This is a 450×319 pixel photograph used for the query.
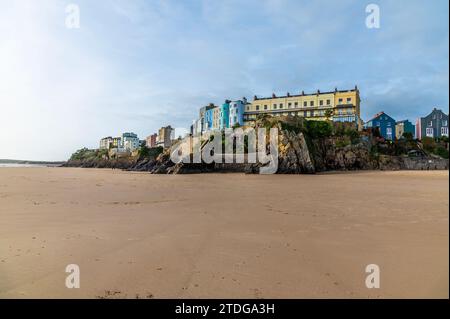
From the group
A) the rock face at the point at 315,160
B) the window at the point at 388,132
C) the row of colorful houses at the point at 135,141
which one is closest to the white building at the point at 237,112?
the rock face at the point at 315,160

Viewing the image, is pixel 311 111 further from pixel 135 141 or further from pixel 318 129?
pixel 135 141

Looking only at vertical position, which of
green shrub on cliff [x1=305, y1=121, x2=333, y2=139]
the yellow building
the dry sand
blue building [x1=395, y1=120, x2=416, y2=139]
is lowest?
the dry sand

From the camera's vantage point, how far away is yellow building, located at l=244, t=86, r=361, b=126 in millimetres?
56906

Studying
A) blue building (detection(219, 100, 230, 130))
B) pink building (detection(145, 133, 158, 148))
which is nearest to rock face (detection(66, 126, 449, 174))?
blue building (detection(219, 100, 230, 130))

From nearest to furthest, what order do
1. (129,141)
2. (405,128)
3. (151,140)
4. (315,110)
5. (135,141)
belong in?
(315,110)
(405,128)
(151,140)
(129,141)
(135,141)

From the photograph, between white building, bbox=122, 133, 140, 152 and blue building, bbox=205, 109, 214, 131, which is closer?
blue building, bbox=205, 109, 214, 131

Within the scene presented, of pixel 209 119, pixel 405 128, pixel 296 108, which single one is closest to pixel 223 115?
pixel 209 119

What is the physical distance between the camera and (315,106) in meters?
61.7

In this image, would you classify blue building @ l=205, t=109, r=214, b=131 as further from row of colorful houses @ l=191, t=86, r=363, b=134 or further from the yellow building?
the yellow building

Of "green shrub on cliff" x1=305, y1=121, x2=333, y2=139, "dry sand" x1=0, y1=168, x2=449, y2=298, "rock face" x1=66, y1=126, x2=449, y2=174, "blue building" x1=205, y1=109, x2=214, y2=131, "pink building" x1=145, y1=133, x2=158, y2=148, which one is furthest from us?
"pink building" x1=145, y1=133, x2=158, y2=148

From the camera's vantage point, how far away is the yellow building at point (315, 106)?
187ft

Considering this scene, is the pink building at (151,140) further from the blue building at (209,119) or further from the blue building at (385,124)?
the blue building at (385,124)

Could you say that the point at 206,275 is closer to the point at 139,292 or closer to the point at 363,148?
the point at 139,292
